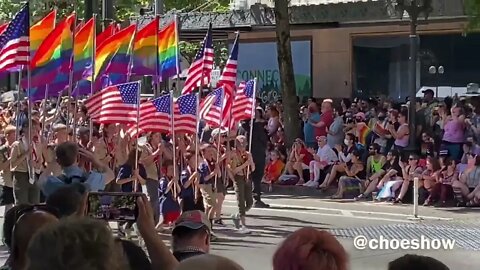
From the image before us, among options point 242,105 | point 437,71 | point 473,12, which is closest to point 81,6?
point 437,71

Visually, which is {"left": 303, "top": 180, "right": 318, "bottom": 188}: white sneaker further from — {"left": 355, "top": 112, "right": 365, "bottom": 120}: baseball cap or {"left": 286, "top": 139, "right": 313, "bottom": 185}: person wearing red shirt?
{"left": 355, "top": 112, "right": 365, "bottom": 120}: baseball cap

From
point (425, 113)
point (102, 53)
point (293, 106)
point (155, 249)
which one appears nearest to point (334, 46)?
point (293, 106)

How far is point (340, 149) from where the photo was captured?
1984 centimetres

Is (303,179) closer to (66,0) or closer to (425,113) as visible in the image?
(425,113)

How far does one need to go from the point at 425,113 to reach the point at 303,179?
114 inches

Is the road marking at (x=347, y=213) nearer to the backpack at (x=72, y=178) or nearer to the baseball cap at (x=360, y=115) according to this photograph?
the baseball cap at (x=360, y=115)

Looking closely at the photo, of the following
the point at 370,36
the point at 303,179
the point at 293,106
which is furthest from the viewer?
the point at 370,36

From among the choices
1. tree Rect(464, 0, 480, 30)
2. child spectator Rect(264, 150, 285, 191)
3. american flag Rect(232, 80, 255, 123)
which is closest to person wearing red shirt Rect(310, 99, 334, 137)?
child spectator Rect(264, 150, 285, 191)

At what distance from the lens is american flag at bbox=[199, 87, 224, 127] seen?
15125 millimetres

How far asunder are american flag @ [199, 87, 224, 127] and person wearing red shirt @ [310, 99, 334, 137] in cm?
635

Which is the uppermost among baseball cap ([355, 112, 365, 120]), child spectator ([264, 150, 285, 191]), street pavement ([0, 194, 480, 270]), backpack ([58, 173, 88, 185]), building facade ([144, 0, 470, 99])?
building facade ([144, 0, 470, 99])

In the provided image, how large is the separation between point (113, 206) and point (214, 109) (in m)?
10.2

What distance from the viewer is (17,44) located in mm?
13312

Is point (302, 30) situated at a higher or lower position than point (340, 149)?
higher
